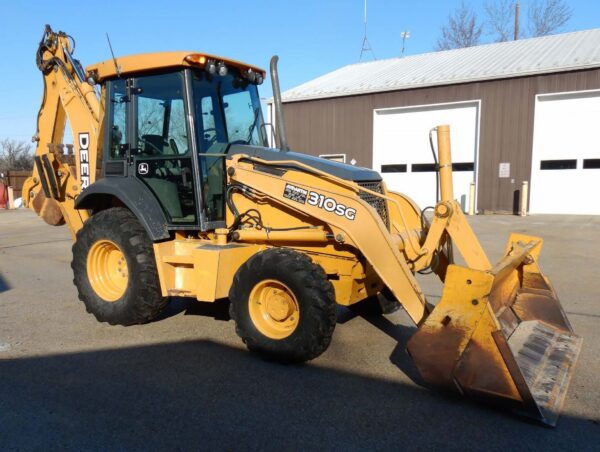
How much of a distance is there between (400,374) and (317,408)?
2.80ft

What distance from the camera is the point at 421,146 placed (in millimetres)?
17156

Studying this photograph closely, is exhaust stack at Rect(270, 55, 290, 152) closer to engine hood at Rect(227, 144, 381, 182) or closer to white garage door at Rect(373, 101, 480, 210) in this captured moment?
engine hood at Rect(227, 144, 381, 182)

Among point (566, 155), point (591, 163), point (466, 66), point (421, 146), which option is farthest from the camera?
point (466, 66)

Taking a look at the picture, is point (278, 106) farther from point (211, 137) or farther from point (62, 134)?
point (62, 134)

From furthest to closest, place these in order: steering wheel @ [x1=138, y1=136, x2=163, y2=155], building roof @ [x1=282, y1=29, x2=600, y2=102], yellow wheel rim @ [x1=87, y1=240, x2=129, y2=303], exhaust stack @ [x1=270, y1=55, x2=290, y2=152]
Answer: building roof @ [x1=282, y1=29, x2=600, y2=102]
yellow wheel rim @ [x1=87, y1=240, x2=129, y2=303]
steering wheel @ [x1=138, y1=136, x2=163, y2=155]
exhaust stack @ [x1=270, y1=55, x2=290, y2=152]

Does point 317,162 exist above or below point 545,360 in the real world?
above

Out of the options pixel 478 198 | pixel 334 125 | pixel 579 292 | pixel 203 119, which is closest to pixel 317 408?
pixel 203 119

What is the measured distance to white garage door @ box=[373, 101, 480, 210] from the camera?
16.5 metres

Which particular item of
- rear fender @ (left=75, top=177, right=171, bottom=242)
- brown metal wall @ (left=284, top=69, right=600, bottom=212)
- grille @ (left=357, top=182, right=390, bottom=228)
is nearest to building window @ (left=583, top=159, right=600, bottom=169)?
brown metal wall @ (left=284, top=69, right=600, bottom=212)

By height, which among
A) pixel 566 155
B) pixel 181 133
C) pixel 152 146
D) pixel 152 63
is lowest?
Answer: pixel 152 146

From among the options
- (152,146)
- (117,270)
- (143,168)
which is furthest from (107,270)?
(152,146)

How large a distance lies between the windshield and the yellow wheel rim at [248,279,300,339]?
146 cm

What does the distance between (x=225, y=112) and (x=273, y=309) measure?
2.06 metres

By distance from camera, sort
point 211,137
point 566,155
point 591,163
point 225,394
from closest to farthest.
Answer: point 225,394
point 211,137
point 591,163
point 566,155
